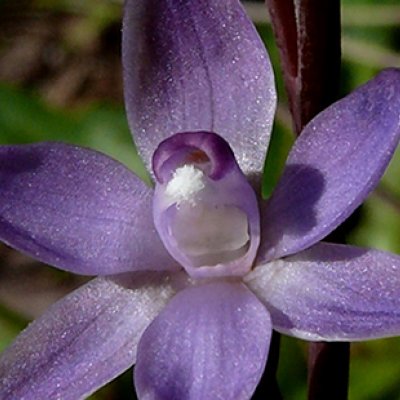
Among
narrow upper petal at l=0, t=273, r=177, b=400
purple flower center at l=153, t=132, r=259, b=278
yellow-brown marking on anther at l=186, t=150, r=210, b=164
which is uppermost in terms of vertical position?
yellow-brown marking on anther at l=186, t=150, r=210, b=164

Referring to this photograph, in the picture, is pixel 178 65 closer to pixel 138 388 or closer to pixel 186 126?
pixel 186 126

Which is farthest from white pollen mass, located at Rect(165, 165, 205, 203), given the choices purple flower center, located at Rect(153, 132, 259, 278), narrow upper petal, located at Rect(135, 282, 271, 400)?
narrow upper petal, located at Rect(135, 282, 271, 400)

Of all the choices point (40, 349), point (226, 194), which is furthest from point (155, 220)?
point (40, 349)

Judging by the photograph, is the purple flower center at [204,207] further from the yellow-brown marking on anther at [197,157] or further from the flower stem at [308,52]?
the flower stem at [308,52]

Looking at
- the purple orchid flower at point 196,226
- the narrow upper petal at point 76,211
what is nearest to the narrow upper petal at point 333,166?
the purple orchid flower at point 196,226

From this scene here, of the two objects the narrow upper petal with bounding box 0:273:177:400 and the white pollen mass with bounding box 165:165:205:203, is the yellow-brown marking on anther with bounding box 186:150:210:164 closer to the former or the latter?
the white pollen mass with bounding box 165:165:205:203

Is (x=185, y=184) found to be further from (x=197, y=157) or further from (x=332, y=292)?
(x=332, y=292)

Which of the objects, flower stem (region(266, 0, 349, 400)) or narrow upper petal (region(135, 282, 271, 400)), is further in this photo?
flower stem (region(266, 0, 349, 400))
